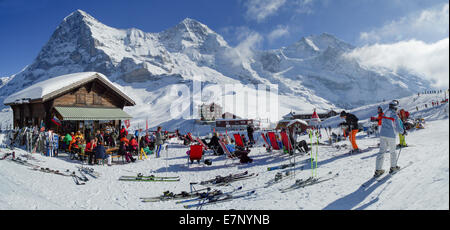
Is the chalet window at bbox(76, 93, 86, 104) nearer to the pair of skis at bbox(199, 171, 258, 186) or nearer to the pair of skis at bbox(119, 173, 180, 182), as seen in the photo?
the pair of skis at bbox(119, 173, 180, 182)

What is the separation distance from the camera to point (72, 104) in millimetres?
16562

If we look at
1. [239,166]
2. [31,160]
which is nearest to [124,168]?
[31,160]

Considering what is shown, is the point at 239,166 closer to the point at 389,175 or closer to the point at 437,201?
the point at 389,175

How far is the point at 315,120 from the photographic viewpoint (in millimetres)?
16141

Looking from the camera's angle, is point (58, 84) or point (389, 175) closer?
point (389, 175)

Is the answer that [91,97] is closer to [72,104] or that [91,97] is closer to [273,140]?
[72,104]

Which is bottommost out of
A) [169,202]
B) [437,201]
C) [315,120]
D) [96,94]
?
[169,202]

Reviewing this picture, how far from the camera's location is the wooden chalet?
15344 mm

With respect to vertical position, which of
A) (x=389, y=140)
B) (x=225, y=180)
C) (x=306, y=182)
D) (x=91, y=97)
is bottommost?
(x=225, y=180)

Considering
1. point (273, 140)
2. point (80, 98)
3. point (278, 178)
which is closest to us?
point (278, 178)

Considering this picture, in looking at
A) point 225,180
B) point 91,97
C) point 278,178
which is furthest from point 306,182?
point 91,97

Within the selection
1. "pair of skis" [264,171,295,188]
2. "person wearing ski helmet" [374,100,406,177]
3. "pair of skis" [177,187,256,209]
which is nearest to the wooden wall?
"pair of skis" [177,187,256,209]

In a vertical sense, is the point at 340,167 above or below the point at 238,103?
below

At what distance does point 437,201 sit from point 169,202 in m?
5.30
